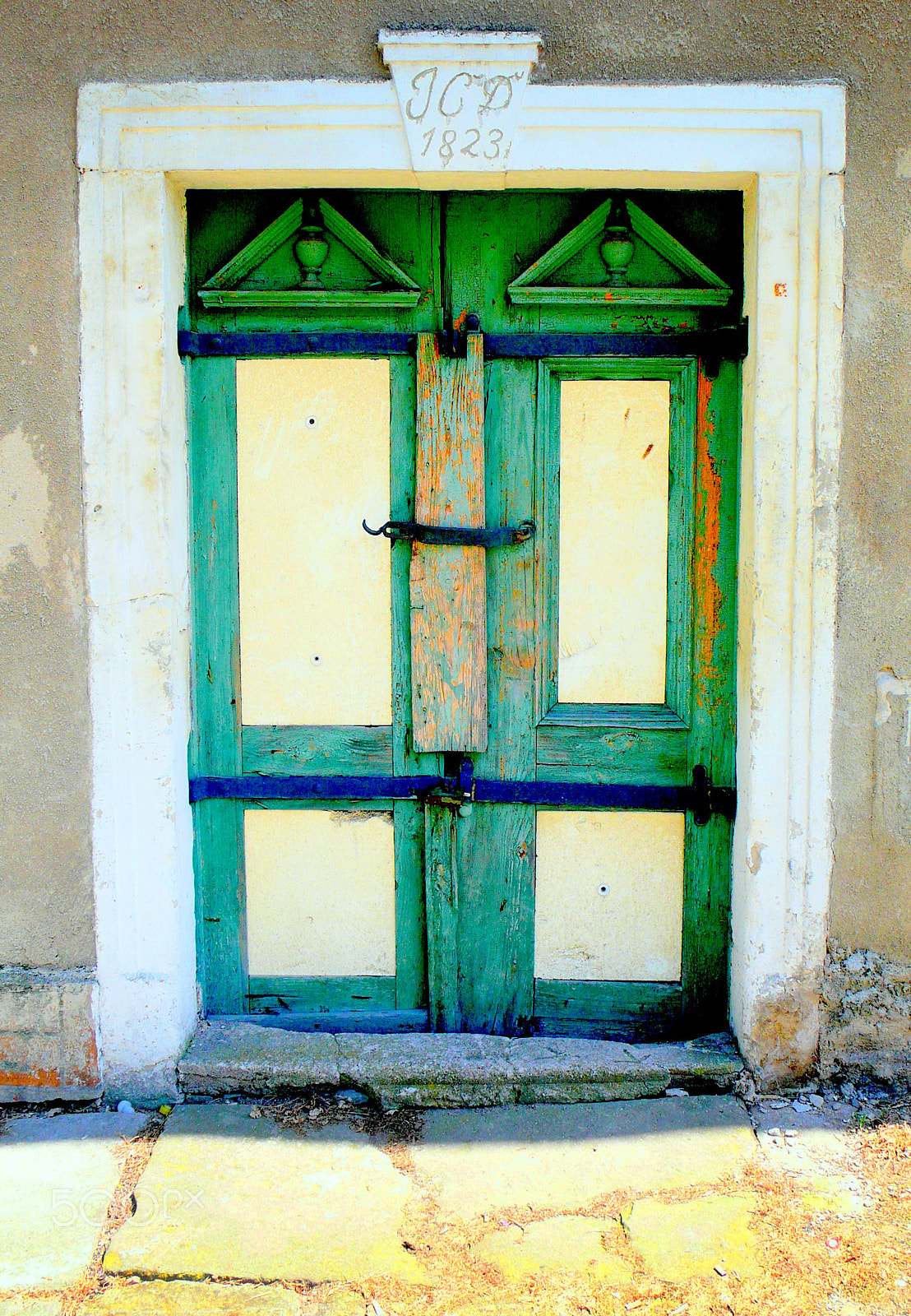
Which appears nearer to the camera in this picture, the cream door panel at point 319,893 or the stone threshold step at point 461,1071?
the stone threshold step at point 461,1071

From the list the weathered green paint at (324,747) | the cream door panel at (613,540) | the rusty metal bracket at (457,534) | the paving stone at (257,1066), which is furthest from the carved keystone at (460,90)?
the paving stone at (257,1066)

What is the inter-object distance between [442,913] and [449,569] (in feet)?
3.14

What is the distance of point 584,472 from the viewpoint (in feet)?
8.04

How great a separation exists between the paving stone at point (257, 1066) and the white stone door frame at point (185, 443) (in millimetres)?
64

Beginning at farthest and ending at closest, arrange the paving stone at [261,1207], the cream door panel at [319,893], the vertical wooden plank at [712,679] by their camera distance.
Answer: the cream door panel at [319,893] < the vertical wooden plank at [712,679] < the paving stone at [261,1207]

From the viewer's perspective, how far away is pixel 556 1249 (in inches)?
73.5

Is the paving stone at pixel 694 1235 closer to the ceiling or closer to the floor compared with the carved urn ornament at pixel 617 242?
closer to the floor

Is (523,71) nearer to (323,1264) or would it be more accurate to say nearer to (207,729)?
(207,729)

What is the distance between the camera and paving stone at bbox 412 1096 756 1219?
2027 mm

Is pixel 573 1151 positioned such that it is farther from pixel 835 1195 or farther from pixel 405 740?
pixel 405 740

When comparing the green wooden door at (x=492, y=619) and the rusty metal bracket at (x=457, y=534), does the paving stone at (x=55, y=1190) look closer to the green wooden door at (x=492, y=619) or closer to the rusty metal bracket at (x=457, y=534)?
the green wooden door at (x=492, y=619)

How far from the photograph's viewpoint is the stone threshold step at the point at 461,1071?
231cm

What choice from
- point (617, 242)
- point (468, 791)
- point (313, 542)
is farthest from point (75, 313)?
point (468, 791)

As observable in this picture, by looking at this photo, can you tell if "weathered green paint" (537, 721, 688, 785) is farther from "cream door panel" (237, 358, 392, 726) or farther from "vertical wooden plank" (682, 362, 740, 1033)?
"cream door panel" (237, 358, 392, 726)
